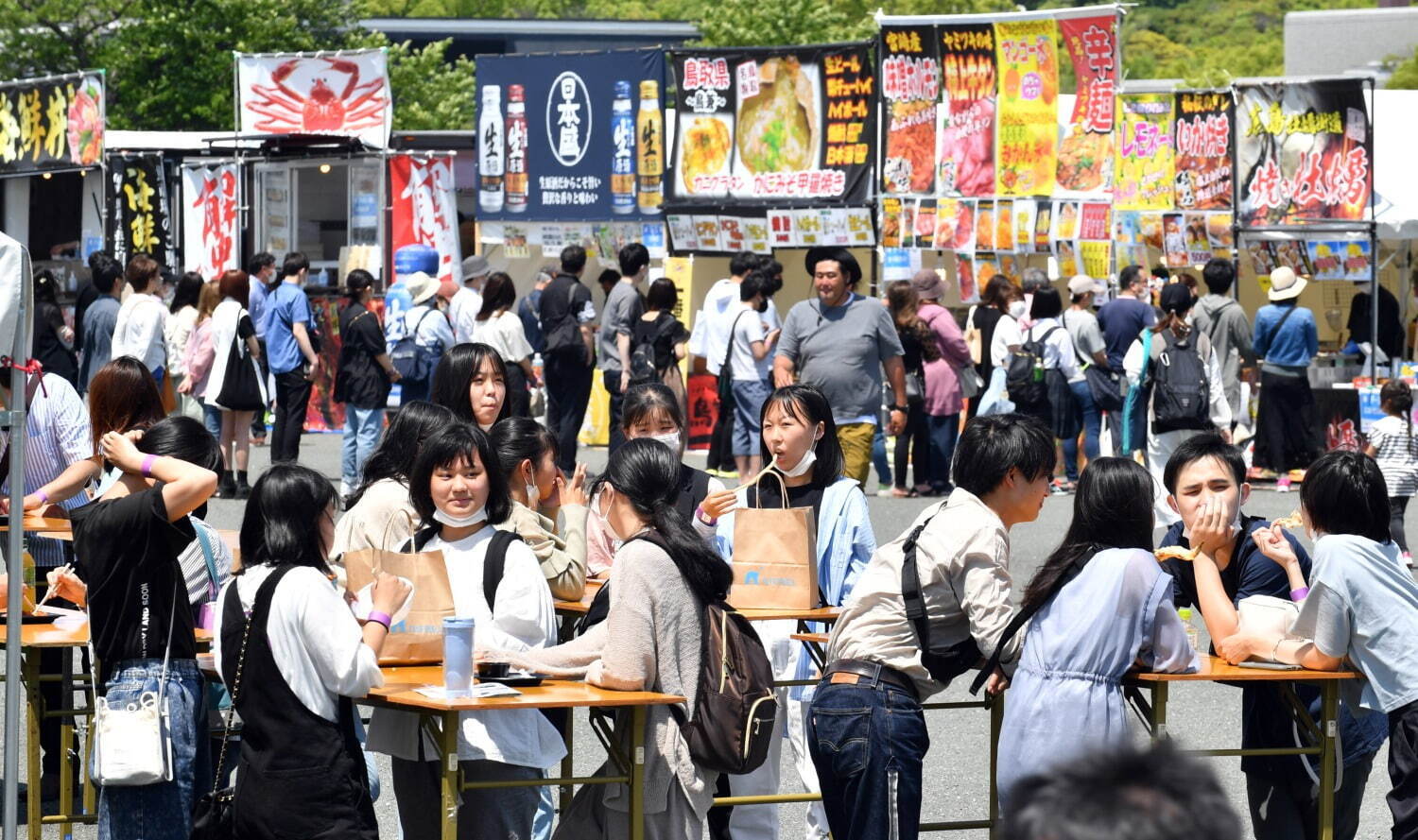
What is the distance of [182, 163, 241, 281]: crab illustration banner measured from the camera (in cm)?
2052

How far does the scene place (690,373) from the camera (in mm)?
15477

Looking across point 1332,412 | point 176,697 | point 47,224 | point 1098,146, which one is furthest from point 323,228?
point 176,697

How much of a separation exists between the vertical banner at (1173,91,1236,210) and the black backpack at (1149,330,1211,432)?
4.58 meters

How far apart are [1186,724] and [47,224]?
22.4 m

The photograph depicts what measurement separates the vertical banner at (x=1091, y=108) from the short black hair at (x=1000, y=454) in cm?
1205

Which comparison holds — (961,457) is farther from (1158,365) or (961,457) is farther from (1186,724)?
(1158,365)

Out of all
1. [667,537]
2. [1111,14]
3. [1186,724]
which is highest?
[1111,14]

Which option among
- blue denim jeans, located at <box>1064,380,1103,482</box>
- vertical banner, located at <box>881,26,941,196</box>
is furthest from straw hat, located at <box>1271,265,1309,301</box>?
vertical banner, located at <box>881,26,941,196</box>

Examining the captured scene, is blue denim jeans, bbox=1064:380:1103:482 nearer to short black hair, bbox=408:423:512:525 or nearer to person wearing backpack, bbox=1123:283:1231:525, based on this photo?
person wearing backpack, bbox=1123:283:1231:525

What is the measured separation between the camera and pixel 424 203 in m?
20.4

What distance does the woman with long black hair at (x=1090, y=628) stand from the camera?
4.50 meters

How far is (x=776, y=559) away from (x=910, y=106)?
1182 cm

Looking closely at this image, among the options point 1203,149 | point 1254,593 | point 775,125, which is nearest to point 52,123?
point 775,125

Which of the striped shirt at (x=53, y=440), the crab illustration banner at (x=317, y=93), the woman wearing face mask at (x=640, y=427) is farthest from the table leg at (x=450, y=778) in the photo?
the crab illustration banner at (x=317, y=93)
